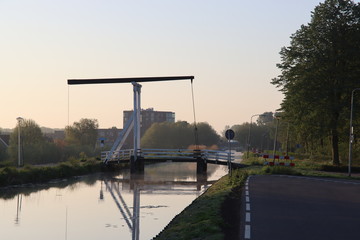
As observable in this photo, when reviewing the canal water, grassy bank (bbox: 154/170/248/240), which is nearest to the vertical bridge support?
the canal water

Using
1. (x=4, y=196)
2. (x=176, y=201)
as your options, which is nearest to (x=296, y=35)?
(x=176, y=201)

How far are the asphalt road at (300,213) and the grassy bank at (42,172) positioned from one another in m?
14.7

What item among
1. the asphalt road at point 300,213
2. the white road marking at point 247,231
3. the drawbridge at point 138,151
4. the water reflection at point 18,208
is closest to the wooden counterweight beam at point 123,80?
the drawbridge at point 138,151

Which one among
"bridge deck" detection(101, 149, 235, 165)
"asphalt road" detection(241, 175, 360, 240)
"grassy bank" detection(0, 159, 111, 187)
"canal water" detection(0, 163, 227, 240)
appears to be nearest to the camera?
"asphalt road" detection(241, 175, 360, 240)

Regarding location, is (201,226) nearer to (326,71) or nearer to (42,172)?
(42,172)

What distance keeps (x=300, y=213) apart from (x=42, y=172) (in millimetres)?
23216

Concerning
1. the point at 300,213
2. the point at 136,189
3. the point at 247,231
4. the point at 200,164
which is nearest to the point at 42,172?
the point at 136,189

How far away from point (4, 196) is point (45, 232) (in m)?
10.3

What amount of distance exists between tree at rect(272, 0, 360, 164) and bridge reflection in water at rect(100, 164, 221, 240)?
32.1 feet

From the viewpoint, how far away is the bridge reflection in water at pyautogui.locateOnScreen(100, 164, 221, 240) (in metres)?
19.2

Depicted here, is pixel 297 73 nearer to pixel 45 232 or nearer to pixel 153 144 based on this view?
pixel 45 232

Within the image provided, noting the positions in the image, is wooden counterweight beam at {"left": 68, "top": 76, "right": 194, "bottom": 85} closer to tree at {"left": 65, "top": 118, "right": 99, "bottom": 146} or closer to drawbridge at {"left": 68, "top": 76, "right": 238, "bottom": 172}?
drawbridge at {"left": 68, "top": 76, "right": 238, "bottom": 172}

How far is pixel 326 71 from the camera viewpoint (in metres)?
43.0

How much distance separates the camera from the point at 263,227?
1272 cm
